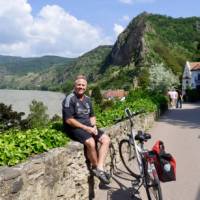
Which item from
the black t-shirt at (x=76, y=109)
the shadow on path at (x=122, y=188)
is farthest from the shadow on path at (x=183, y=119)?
the black t-shirt at (x=76, y=109)

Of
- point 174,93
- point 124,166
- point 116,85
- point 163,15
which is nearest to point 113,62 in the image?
point 163,15

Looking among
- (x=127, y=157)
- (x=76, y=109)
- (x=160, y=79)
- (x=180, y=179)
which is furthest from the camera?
(x=160, y=79)

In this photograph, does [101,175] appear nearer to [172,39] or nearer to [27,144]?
[27,144]

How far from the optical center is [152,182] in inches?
247

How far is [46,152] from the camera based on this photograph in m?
5.73

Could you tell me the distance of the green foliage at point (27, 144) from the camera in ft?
16.4

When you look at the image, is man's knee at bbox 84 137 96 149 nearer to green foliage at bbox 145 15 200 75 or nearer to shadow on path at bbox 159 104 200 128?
shadow on path at bbox 159 104 200 128

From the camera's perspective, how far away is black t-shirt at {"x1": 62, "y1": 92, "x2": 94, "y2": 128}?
22.2 ft

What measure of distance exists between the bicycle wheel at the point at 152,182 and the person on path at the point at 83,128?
642 millimetres

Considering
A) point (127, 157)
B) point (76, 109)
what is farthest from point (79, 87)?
point (127, 157)

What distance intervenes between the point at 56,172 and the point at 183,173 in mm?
3736

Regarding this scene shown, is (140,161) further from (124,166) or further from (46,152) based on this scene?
(124,166)

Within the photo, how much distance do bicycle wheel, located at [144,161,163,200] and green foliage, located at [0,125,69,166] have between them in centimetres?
129

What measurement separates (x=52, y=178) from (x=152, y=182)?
5.00 feet
